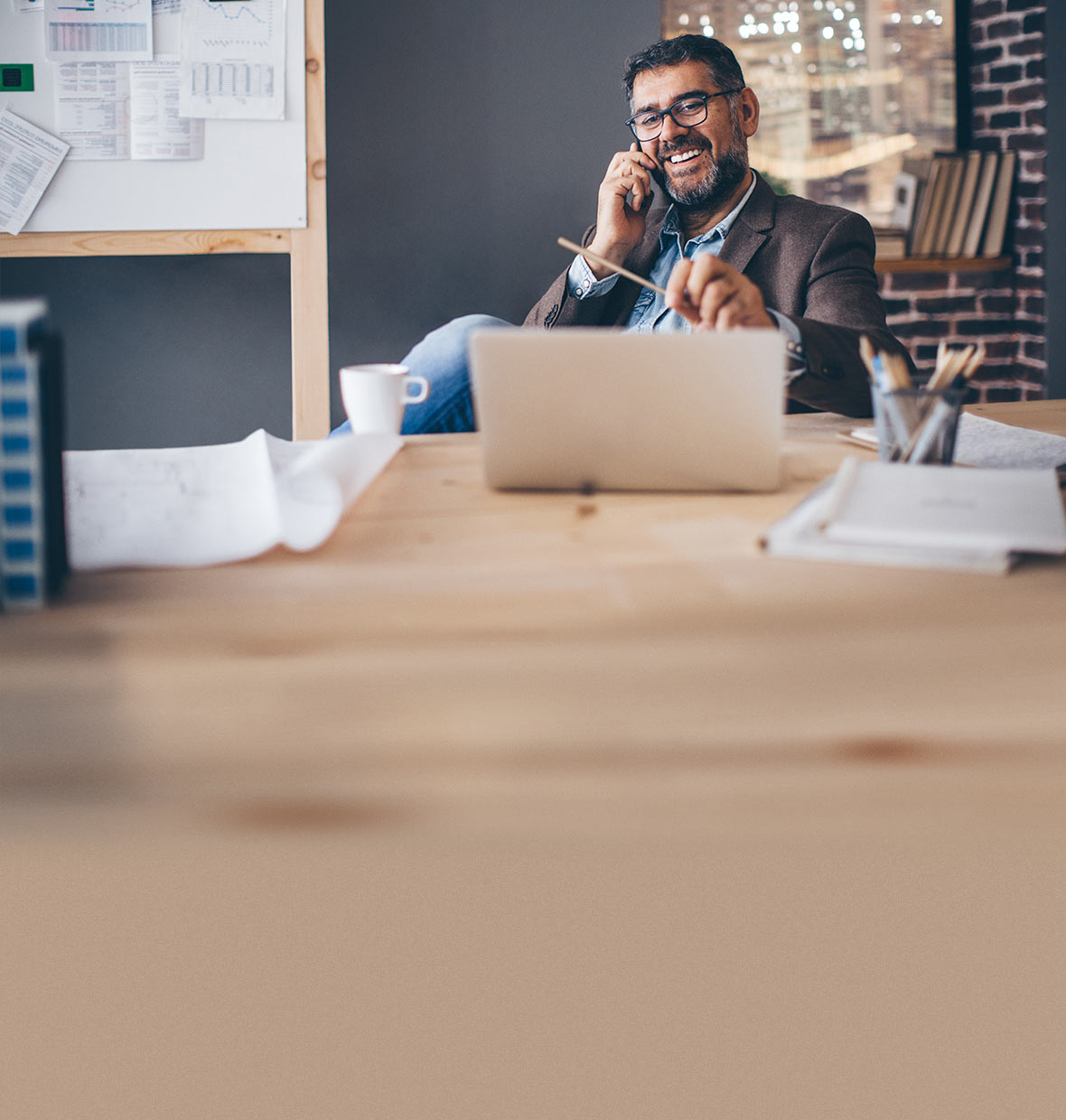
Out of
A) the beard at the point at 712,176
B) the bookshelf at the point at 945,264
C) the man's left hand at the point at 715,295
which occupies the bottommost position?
the man's left hand at the point at 715,295

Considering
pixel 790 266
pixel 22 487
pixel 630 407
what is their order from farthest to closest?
pixel 790 266, pixel 630 407, pixel 22 487

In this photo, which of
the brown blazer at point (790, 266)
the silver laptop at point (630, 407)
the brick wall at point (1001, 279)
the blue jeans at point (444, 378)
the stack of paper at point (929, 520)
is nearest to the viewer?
the stack of paper at point (929, 520)

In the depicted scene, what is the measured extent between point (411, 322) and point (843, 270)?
149 centimetres

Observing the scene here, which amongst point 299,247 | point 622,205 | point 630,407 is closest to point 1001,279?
point 622,205

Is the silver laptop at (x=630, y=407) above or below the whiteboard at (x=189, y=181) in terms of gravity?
below

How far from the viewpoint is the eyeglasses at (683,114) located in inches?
89.1

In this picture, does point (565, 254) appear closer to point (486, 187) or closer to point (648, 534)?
point (486, 187)

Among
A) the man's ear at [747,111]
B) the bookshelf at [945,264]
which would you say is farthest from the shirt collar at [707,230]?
the bookshelf at [945,264]

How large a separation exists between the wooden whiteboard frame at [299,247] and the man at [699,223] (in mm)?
599

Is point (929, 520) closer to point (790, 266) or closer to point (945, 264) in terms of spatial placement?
point (790, 266)

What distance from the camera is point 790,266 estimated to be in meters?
2.08

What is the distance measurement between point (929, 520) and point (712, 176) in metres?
1.69

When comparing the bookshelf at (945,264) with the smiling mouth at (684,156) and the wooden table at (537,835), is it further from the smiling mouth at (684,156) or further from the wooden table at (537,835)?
the wooden table at (537,835)

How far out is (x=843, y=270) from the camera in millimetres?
2029
